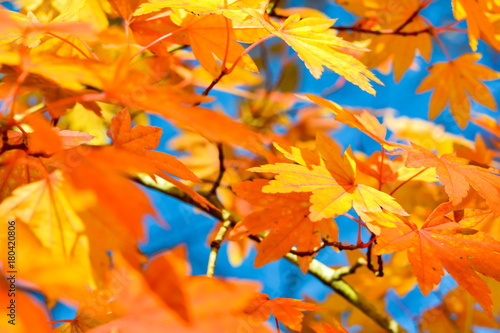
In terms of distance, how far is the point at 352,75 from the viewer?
1.64ft

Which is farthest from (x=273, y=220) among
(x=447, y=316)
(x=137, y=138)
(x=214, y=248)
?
(x=447, y=316)

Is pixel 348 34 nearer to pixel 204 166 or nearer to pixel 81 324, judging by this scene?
pixel 204 166

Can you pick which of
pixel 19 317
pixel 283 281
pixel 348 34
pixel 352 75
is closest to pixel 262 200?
pixel 352 75

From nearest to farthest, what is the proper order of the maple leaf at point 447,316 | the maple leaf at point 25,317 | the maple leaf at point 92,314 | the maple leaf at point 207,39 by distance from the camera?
the maple leaf at point 25,317, the maple leaf at point 92,314, the maple leaf at point 207,39, the maple leaf at point 447,316

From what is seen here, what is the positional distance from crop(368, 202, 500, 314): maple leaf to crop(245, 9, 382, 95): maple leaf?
177 millimetres

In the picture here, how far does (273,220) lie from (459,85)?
549mm

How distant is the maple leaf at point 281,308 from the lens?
0.46 m

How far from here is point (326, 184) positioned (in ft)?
1.63

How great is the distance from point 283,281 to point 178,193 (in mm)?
1057

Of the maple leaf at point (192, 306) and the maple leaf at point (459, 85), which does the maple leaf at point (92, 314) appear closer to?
the maple leaf at point (192, 306)

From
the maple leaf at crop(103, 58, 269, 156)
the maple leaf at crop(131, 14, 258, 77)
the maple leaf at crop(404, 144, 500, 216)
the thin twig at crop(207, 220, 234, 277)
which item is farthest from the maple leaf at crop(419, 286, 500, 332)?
the maple leaf at crop(103, 58, 269, 156)

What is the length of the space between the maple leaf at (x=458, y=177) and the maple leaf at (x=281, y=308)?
8.6 inches

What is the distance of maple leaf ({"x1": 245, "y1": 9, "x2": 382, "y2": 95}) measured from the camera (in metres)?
0.50

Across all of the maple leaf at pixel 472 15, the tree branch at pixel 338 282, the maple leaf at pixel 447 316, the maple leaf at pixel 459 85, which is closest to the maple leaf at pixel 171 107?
the tree branch at pixel 338 282
